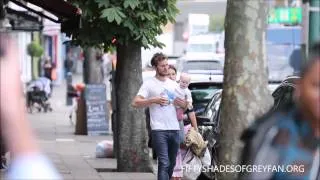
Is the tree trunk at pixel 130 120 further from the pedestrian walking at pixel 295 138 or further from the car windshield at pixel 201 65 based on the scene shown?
the pedestrian walking at pixel 295 138

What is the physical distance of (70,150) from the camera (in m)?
17.2

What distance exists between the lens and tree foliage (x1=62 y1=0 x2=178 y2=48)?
12.2m

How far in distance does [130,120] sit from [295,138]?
980cm

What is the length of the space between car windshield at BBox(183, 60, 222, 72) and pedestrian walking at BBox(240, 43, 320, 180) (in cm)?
1762

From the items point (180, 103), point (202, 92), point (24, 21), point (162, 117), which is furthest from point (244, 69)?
point (24, 21)

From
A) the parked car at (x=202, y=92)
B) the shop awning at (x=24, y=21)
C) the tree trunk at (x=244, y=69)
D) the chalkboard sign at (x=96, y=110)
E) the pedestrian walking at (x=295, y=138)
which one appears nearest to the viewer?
the pedestrian walking at (x=295, y=138)

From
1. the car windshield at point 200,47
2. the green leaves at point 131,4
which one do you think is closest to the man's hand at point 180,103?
the green leaves at point 131,4

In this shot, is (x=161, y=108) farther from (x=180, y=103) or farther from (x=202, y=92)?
(x=202, y=92)

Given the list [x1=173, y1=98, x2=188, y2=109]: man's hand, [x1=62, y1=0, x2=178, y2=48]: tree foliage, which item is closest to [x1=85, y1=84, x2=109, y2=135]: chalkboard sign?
[x1=62, y1=0, x2=178, y2=48]: tree foliage

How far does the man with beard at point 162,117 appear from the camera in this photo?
10.2 meters

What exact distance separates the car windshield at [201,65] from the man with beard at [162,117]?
426 inches

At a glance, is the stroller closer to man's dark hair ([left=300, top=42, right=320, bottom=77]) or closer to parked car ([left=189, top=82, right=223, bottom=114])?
parked car ([left=189, top=82, right=223, bottom=114])

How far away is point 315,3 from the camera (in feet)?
34.1

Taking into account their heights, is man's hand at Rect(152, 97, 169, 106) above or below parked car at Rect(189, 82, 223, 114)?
above
